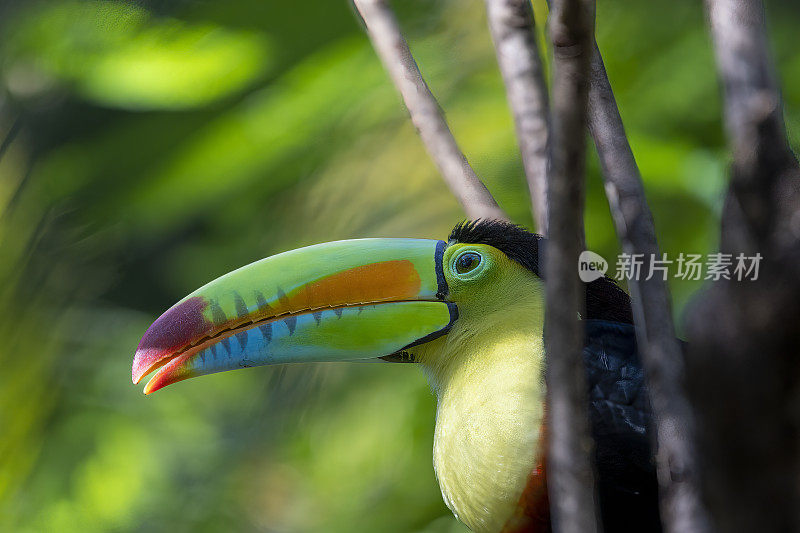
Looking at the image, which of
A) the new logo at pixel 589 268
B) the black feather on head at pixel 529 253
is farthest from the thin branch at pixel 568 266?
the black feather on head at pixel 529 253

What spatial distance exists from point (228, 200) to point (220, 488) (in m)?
1.33

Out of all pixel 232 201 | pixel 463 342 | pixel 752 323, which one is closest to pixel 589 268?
pixel 463 342

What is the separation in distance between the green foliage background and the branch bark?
1.89 metres

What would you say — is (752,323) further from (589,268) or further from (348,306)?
(348,306)

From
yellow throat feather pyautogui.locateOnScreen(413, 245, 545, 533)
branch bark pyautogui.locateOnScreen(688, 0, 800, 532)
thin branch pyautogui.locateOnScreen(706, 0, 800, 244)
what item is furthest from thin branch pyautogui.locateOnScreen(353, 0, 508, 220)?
thin branch pyautogui.locateOnScreen(706, 0, 800, 244)

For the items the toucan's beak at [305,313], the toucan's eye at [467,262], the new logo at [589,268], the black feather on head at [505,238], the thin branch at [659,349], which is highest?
the black feather on head at [505,238]

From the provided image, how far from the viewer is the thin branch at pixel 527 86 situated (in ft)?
6.26

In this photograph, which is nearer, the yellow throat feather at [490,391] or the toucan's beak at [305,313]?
the yellow throat feather at [490,391]

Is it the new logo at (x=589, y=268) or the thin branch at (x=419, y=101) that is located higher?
the thin branch at (x=419, y=101)

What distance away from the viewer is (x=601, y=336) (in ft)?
6.24

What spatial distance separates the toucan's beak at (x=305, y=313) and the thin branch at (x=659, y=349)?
74cm

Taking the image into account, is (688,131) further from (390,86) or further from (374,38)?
(374,38)

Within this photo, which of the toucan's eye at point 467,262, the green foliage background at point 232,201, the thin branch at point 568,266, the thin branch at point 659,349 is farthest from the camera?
the green foliage background at point 232,201

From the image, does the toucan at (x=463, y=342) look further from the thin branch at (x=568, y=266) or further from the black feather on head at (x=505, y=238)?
the thin branch at (x=568, y=266)
